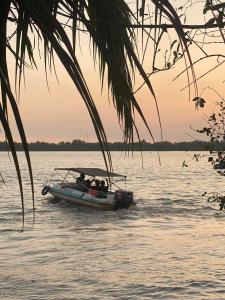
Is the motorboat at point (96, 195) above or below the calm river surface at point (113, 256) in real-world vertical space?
above

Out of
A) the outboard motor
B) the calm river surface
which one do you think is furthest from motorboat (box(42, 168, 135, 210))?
the calm river surface

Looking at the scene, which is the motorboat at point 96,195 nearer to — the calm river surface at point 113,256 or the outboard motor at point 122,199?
the outboard motor at point 122,199

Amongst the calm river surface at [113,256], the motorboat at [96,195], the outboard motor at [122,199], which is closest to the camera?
the calm river surface at [113,256]

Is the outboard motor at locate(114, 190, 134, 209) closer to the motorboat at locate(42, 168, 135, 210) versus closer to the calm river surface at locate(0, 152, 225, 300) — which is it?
the motorboat at locate(42, 168, 135, 210)

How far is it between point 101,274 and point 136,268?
1.52m

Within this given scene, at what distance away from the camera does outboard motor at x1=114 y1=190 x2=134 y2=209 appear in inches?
1467

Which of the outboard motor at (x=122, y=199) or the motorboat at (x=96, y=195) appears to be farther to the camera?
the motorboat at (x=96, y=195)

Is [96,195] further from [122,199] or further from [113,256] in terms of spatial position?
[113,256]

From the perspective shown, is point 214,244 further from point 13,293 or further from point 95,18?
point 95,18

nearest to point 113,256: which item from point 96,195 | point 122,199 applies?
point 122,199

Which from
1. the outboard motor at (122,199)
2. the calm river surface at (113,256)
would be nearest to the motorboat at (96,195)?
the outboard motor at (122,199)

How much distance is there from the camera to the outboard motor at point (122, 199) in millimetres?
37250

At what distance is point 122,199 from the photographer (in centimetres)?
3744

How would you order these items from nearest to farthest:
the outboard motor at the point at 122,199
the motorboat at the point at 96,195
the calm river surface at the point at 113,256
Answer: the calm river surface at the point at 113,256 < the outboard motor at the point at 122,199 < the motorboat at the point at 96,195
